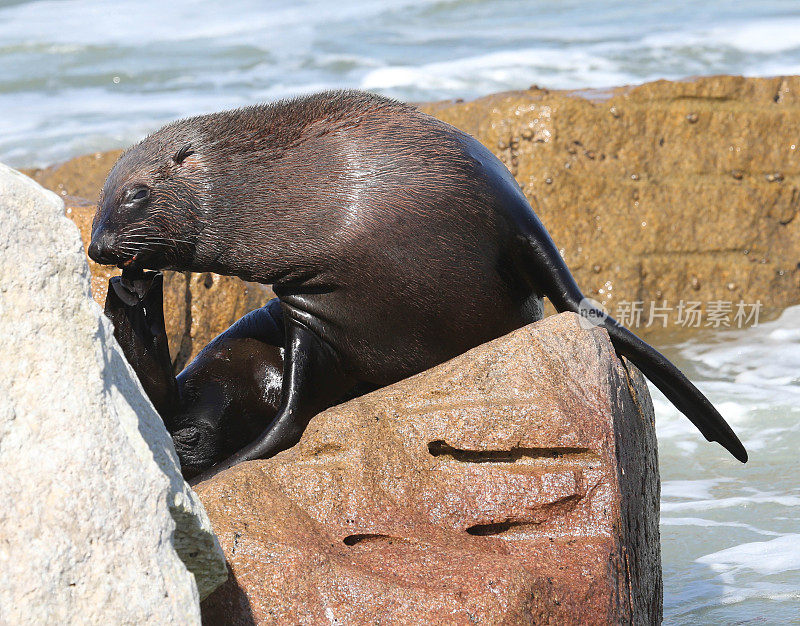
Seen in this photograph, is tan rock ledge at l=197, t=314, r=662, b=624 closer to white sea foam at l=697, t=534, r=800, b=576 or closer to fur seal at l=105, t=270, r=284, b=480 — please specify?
fur seal at l=105, t=270, r=284, b=480

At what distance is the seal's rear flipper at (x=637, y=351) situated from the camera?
15.6 feet

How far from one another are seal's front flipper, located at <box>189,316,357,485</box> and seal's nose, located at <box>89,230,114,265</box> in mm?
778

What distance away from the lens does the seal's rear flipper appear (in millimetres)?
4766

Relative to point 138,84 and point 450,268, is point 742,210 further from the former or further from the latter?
point 138,84

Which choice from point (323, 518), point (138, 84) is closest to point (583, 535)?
point (323, 518)

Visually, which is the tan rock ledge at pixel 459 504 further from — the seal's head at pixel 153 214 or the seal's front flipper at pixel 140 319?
the seal's head at pixel 153 214

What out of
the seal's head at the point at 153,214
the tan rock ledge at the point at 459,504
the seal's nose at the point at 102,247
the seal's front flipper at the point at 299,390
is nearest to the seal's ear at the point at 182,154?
the seal's head at the point at 153,214

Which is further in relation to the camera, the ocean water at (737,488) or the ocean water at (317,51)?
the ocean water at (317,51)

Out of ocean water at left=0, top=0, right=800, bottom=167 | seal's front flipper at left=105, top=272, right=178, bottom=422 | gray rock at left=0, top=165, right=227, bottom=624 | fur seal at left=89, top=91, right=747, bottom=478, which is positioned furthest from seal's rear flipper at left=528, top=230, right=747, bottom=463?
ocean water at left=0, top=0, right=800, bottom=167

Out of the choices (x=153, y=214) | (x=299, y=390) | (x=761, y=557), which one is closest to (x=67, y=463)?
(x=299, y=390)

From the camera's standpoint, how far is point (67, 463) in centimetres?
286

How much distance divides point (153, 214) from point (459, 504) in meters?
1.87

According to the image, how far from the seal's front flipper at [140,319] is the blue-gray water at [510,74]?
256cm

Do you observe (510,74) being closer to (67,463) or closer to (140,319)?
(140,319)
